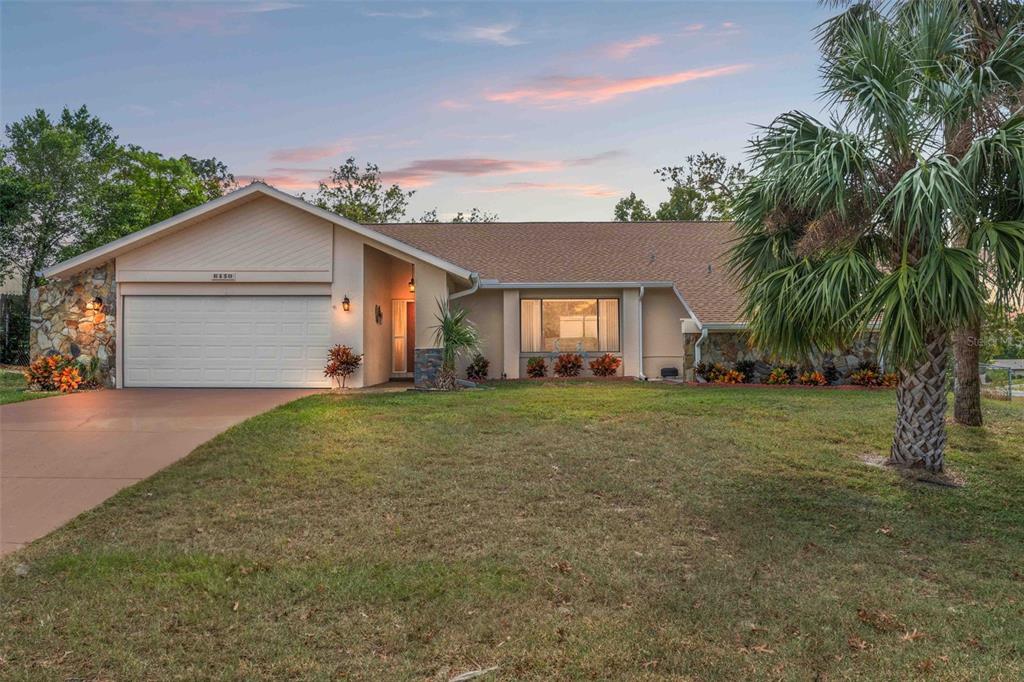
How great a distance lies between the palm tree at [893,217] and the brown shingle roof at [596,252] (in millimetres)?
8174

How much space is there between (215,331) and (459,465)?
9669 millimetres

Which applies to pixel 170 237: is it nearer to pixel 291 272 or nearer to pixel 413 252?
pixel 291 272

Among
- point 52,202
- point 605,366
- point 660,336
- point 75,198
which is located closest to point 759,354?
point 660,336

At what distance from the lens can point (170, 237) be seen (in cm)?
1481

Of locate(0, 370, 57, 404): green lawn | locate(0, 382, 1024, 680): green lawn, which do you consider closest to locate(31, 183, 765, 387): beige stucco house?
locate(0, 370, 57, 404): green lawn

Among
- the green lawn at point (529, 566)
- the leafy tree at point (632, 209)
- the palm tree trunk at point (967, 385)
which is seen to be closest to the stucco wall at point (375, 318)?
the green lawn at point (529, 566)

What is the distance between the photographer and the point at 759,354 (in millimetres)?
15781

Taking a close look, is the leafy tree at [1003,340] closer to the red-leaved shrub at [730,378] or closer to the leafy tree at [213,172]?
the red-leaved shrub at [730,378]

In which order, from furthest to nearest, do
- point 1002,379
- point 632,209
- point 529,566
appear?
1. point 632,209
2. point 1002,379
3. point 529,566

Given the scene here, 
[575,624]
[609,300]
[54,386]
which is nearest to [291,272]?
[54,386]

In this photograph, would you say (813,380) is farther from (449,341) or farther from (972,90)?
(972,90)

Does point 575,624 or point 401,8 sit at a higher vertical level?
point 401,8

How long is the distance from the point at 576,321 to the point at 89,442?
11902 millimetres

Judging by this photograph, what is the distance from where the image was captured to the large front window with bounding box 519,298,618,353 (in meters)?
17.8
